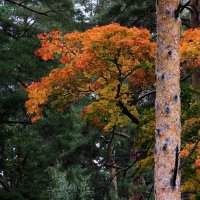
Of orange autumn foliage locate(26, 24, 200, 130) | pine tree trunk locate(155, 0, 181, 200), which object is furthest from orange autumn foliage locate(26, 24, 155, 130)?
pine tree trunk locate(155, 0, 181, 200)

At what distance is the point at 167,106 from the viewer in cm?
389

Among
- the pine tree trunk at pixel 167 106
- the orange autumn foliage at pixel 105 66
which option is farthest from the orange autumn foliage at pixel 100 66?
the pine tree trunk at pixel 167 106

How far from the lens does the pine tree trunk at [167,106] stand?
3.74 m

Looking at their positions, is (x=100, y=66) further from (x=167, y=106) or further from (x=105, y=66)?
(x=167, y=106)

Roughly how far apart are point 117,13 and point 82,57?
258 inches

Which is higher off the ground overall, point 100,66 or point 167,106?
point 100,66

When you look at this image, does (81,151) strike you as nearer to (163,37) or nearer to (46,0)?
(46,0)

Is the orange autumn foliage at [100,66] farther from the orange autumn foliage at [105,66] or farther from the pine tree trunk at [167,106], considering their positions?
the pine tree trunk at [167,106]

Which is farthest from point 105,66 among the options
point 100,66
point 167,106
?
point 167,106

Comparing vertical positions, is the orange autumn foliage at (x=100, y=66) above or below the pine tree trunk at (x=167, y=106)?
above

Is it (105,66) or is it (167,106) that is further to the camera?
(105,66)

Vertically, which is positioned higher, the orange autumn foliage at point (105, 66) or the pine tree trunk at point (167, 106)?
the orange autumn foliage at point (105, 66)

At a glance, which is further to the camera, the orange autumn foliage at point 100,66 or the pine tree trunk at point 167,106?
the orange autumn foliage at point 100,66

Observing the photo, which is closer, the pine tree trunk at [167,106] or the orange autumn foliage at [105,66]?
the pine tree trunk at [167,106]
